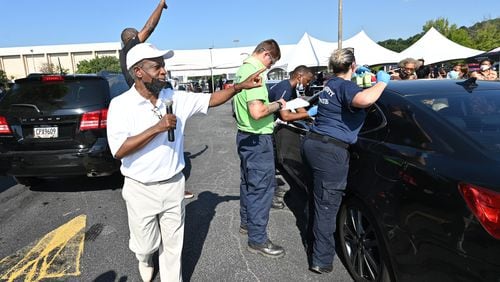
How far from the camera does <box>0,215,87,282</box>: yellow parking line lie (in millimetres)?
3051

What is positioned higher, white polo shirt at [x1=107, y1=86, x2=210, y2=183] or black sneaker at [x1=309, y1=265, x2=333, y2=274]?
white polo shirt at [x1=107, y1=86, x2=210, y2=183]

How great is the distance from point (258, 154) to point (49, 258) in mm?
2090

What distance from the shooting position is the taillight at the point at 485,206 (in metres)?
1.70

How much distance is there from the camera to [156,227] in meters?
2.43

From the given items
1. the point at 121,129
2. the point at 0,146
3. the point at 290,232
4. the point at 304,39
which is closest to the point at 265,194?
the point at 290,232

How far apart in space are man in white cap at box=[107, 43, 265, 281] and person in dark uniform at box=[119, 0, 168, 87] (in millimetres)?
2067

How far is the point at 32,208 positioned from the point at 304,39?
601 inches

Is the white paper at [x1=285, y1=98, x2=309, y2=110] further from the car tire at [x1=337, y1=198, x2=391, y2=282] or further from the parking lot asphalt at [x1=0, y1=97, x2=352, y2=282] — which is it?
the parking lot asphalt at [x1=0, y1=97, x2=352, y2=282]

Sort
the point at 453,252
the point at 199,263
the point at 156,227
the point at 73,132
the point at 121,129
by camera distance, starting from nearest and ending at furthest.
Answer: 1. the point at 453,252
2. the point at 121,129
3. the point at 156,227
4. the point at 199,263
5. the point at 73,132

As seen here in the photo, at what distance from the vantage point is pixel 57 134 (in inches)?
176

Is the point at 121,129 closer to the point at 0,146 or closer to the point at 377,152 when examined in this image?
the point at 377,152

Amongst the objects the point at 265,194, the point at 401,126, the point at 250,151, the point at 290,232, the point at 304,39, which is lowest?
the point at 290,232

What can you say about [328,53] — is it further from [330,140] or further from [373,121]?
[330,140]

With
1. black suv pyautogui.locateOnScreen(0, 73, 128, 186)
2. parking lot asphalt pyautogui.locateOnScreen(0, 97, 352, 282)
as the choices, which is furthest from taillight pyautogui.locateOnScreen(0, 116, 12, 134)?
parking lot asphalt pyautogui.locateOnScreen(0, 97, 352, 282)
